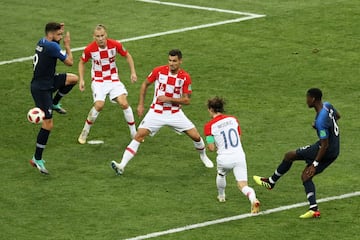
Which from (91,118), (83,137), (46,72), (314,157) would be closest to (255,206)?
(314,157)

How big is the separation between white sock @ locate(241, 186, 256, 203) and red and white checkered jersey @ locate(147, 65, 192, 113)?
3.03m

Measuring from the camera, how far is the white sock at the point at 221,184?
20.9 meters

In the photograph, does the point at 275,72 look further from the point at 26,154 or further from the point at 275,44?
the point at 26,154

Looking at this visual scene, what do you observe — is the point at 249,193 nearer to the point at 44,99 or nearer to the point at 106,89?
the point at 44,99

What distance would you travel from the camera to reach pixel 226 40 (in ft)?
106

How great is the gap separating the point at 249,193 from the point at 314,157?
1.32 metres

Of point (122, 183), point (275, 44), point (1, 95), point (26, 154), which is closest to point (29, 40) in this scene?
point (1, 95)

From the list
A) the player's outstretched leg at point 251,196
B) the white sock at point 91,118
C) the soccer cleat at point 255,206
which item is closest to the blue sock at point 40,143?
the white sock at point 91,118

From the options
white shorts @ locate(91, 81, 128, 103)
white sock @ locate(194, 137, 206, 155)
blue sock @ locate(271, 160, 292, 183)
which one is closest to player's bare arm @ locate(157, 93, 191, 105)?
white sock @ locate(194, 137, 206, 155)

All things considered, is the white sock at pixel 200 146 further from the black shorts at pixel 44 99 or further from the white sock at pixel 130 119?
the black shorts at pixel 44 99

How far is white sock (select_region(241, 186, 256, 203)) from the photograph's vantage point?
66.5 feet

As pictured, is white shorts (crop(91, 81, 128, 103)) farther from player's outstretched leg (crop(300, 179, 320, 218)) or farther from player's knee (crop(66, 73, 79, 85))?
player's outstretched leg (crop(300, 179, 320, 218))

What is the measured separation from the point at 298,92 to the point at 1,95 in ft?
23.4

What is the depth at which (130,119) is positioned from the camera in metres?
24.9
